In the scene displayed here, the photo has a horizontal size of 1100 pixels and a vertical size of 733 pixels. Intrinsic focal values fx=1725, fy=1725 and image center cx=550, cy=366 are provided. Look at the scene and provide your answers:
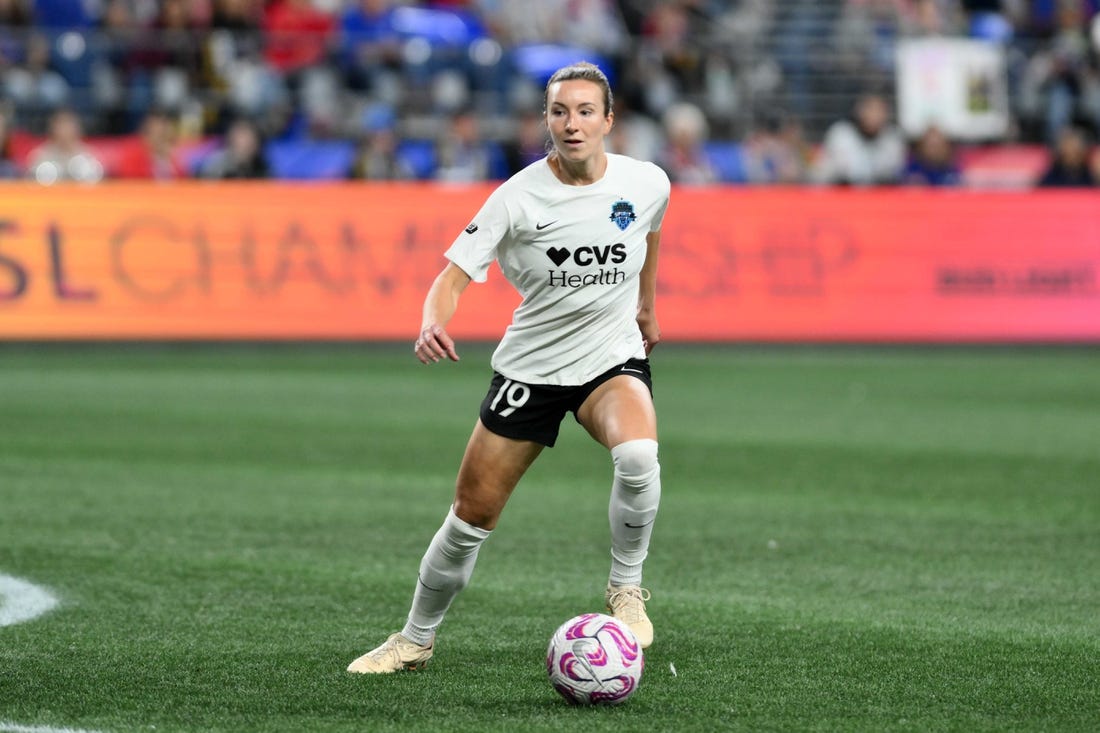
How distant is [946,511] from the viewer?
384 inches

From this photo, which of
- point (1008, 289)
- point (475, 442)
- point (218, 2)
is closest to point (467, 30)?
point (218, 2)

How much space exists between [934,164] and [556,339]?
16339mm

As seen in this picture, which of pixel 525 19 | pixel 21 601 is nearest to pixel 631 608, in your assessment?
pixel 21 601

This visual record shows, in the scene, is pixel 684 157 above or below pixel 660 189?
below

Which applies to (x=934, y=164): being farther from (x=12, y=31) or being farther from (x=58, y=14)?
(x=12, y=31)

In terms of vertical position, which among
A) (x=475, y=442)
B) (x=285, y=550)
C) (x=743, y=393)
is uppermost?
(x=475, y=442)

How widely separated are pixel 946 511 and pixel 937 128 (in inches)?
523

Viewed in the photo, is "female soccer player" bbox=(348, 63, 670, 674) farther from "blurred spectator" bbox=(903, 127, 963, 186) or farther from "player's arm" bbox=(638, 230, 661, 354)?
"blurred spectator" bbox=(903, 127, 963, 186)

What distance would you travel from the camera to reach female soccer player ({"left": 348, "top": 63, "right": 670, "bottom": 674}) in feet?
19.7

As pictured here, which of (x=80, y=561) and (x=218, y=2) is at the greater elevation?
(x=218, y=2)

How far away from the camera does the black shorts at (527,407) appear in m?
6.08

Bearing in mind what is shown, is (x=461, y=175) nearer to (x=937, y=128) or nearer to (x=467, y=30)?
(x=467, y=30)

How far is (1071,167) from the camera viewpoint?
2130cm

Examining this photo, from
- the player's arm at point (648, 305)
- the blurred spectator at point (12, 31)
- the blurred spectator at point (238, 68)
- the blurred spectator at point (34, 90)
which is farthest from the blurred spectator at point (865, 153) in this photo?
the player's arm at point (648, 305)
